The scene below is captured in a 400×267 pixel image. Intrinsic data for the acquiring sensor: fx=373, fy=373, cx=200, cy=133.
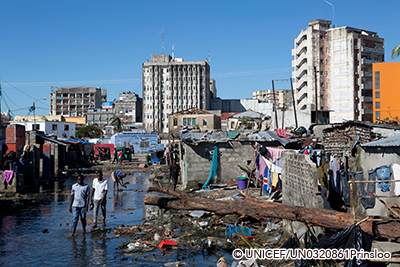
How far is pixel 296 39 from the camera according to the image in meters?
75.0

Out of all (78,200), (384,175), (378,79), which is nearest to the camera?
(384,175)

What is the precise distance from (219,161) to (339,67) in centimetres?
5376

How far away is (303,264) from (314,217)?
A: 3.05 feet

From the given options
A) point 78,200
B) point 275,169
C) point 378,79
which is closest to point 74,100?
point 378,79

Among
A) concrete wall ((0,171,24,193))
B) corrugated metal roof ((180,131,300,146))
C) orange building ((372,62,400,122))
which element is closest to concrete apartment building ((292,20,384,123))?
orange building ((372,62,400,122))

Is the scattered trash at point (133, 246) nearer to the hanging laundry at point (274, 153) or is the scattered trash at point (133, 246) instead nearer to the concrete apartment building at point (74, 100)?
the hanging laundry at point (274, 153)

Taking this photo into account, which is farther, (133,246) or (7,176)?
(7,176)

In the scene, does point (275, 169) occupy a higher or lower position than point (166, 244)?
higher

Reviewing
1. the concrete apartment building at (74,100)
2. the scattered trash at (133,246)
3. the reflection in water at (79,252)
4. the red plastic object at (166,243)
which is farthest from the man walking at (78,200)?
the concrete apartment building at (74,100)

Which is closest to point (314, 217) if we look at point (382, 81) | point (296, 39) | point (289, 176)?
point (289, 176)

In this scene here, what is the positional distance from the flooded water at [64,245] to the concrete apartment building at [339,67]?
53340 mm

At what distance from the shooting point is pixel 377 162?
36.0ft

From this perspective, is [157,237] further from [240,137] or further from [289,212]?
[240,137]

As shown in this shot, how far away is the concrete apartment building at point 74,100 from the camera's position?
435ft
